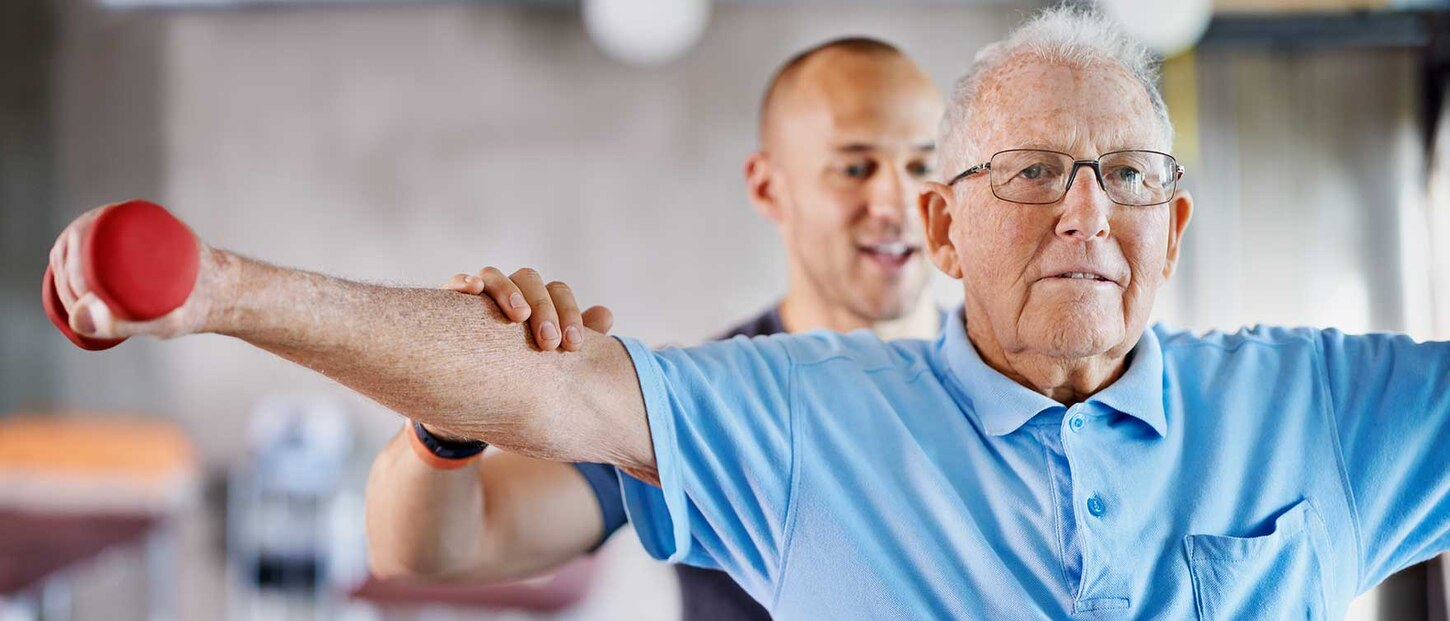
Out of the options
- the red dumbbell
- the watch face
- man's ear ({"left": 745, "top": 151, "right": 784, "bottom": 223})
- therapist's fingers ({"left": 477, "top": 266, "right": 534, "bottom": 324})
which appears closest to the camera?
the red dumbbell

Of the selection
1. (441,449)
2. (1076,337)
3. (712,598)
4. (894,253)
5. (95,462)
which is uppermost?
(894,253)

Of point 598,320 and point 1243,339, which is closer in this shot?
point 598,320

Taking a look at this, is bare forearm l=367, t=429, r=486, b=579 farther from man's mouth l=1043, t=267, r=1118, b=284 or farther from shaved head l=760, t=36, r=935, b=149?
shaved head l=760, t=36, r=935, b=149

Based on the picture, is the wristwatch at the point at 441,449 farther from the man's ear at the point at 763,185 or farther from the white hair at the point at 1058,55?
the man's ear at the point at 763,185

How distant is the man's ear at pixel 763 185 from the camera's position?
6.93 feet

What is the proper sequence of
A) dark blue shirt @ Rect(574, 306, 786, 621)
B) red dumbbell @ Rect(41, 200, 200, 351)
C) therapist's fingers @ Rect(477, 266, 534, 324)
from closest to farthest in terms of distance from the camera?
red dumbbell @ Rect(41, 200, 200, 351)
therapist's fingers @ Rect(477, 266, 534, 324)
dark blue shirt @ Rect(574, 306, 786, 621)

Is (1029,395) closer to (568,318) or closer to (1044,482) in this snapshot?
(1044,482)

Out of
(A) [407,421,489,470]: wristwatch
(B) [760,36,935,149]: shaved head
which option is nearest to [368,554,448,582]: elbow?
(A) [407,421,489,470]: wristwatch

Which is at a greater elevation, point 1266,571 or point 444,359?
point 444,359

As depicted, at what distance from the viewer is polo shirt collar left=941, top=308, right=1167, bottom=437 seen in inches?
48.9

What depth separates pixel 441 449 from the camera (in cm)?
129

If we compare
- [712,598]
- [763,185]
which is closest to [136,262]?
[712,598]

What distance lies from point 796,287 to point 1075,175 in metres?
0.84

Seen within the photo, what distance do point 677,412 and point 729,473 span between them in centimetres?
9
